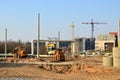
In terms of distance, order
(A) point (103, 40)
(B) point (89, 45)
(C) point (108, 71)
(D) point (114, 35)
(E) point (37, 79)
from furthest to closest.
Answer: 1. (B) point (89, 45)
2. (A) point (103, 40)
3. (D) point (114, 35)
4. (C) point (108, 71)
5. (E) point (37, 79)

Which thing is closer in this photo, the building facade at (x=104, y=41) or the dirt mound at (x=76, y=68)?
the dirt mound at (x=76, y=68)

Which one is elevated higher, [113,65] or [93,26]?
[93,26]

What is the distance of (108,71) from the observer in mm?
27938

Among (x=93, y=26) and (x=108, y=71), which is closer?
(x=108, y=71)

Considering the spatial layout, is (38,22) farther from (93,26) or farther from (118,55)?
(93,26)

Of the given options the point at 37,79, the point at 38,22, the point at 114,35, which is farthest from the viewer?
the point at 114,35

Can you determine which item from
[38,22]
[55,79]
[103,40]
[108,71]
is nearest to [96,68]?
[108,71]

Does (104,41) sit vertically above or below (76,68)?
above

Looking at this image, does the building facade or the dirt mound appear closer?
the dirt mound

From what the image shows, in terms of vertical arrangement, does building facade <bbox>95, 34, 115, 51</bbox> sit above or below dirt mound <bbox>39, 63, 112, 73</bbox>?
above

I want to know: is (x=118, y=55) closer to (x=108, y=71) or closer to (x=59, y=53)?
(x=108, y=71)

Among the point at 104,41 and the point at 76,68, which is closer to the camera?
the point at 76,68

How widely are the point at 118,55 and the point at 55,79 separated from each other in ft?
36.3

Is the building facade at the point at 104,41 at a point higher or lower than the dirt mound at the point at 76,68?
higher
